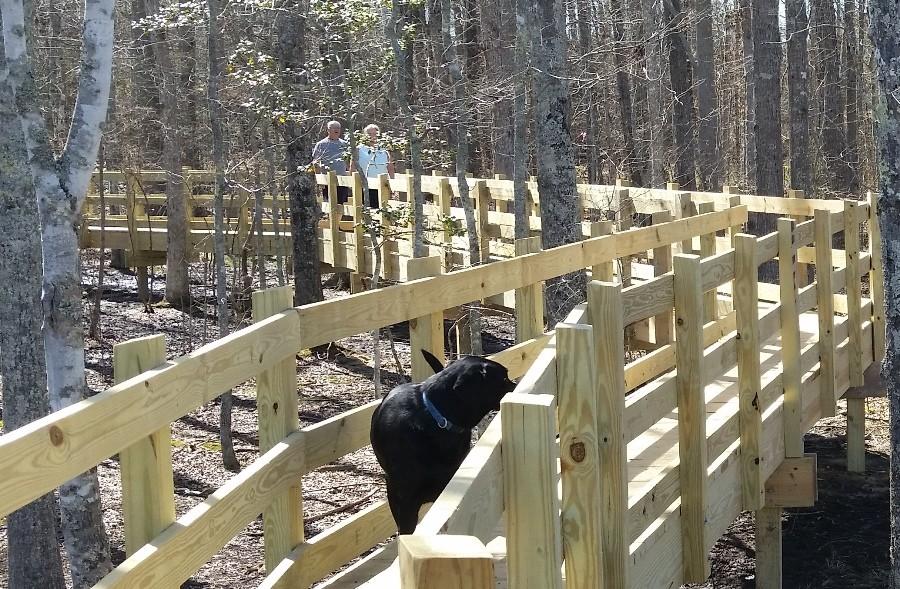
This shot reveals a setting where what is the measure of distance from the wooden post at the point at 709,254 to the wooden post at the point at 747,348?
2230 millimetres

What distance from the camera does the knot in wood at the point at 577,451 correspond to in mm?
3305

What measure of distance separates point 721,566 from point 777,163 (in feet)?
26.9

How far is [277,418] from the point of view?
4211mm

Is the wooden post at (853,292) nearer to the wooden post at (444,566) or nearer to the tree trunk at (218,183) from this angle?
the tree trunk at (218,183)

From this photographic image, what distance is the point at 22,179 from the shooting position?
685cm

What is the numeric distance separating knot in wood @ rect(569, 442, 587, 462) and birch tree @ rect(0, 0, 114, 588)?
2.99m

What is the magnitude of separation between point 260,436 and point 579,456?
1.46 m

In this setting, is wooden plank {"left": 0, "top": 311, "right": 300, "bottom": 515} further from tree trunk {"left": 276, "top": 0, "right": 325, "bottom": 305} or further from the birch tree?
tree trunk {"left": 276, "top": 0, "right": 325, "bottom": 305}

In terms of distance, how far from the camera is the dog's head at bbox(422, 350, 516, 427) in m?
4.33

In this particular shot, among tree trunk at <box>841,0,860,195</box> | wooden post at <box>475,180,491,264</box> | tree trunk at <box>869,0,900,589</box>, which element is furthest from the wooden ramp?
tree trunk at <box>841,0,860,195</box>

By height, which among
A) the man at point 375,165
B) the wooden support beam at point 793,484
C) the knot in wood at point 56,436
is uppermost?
the man at point 375,165

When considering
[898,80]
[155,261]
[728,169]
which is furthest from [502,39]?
[898,80]

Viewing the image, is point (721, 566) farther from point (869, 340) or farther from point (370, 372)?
point (370, 372)

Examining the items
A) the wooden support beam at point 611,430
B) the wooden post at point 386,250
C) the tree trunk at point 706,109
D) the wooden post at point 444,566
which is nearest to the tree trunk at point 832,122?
the tree trunk at point 706,109
